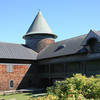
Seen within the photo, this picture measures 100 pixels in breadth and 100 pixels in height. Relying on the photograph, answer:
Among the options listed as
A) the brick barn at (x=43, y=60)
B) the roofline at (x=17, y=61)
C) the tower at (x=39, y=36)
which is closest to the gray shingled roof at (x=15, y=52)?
the brick barn at (x=43, y=60)

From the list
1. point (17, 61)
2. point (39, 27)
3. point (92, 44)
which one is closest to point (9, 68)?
point (17, 61)

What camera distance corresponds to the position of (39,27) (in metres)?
38.5

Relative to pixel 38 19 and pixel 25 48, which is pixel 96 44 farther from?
pixel 38 19

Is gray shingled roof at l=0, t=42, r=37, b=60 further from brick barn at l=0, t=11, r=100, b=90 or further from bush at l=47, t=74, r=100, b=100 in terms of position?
bush at l=47, t=74, r=100, b=100

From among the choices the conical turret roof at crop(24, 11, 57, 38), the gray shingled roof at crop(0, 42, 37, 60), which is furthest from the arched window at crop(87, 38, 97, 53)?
the conical turret roof at crop(24, 11, 57, 38)

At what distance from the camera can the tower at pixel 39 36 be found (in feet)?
120

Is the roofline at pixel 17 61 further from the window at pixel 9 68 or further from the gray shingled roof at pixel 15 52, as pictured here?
the window at pixel 9 68

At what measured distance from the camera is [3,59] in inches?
1147

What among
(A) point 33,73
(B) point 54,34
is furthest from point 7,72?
(B) point 54,34

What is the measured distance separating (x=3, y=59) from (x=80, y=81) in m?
22.3

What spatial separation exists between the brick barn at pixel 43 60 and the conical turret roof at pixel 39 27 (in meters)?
0.21

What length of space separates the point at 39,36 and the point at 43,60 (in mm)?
7341

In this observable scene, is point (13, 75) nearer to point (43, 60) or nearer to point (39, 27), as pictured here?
point (43, 60)

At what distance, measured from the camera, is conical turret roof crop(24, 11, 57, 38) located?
123ft
